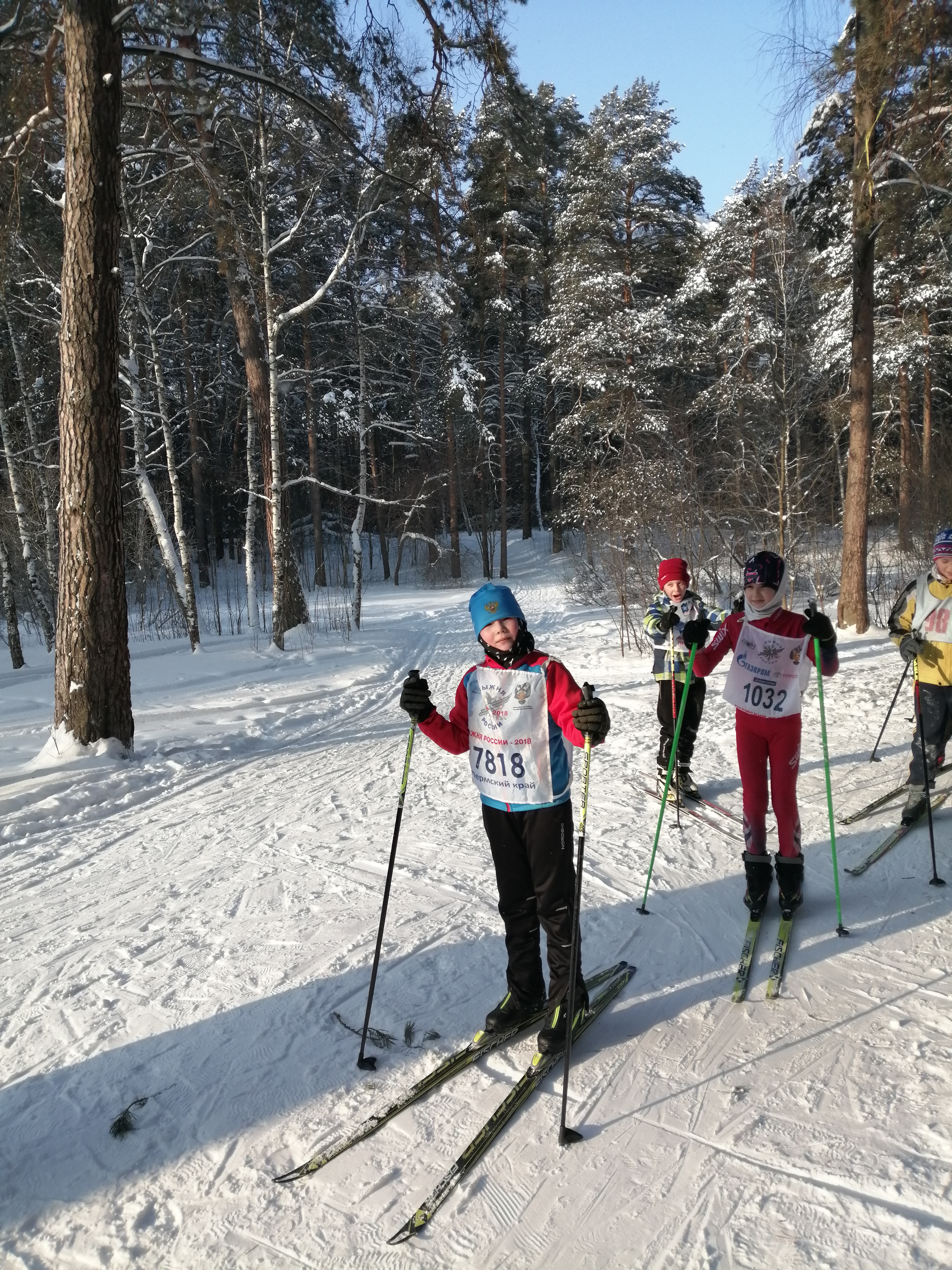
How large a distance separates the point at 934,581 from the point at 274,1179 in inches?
204

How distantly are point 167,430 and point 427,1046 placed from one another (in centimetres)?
1193

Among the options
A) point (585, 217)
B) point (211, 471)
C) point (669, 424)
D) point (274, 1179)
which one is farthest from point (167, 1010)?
point (211, 471)

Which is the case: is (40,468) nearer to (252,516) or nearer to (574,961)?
(252,516)

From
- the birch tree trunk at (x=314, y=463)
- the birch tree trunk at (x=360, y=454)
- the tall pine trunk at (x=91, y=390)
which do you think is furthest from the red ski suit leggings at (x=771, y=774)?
the birch tree trunk at (x=314, y=463)

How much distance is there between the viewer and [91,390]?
678cm

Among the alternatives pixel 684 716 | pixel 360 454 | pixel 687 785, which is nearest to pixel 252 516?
pixel 360 454

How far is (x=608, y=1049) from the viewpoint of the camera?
10.4ft

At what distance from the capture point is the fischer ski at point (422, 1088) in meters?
2.60

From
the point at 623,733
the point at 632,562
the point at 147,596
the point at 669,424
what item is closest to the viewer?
the point at 623,733

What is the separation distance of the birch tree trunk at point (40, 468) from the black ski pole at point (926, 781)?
15151 millimetres

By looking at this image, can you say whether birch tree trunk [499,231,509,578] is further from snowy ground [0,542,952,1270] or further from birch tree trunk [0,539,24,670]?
snowy ground [0,542,952,1270]

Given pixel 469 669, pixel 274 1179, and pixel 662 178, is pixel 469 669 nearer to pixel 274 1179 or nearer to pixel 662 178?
pixel 274 1179

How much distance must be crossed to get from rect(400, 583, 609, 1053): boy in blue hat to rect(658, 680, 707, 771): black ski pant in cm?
321

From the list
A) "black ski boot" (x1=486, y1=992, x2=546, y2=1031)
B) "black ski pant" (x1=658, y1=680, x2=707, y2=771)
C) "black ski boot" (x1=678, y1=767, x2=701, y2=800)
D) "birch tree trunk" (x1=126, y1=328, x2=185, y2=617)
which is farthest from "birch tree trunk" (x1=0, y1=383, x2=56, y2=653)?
"black ski boot" (x1=486, y1=992, x2=546, y2=1031)
